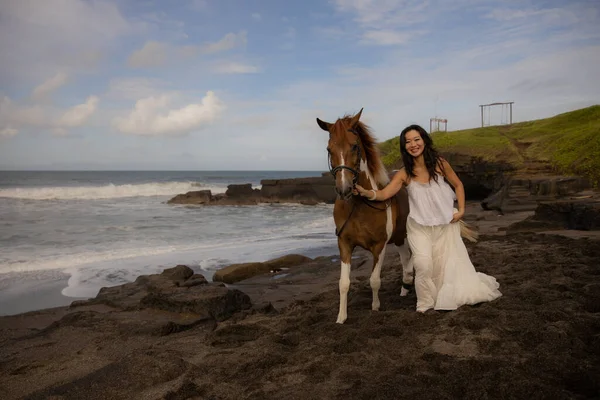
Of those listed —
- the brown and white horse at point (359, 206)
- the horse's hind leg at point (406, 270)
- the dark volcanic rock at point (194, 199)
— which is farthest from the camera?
the dark volcanic rock at point (194, 199)

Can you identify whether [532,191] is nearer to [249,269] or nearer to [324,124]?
[249,269]

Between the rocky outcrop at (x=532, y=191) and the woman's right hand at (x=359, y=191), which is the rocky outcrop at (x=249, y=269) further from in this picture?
the rocky outcrop at (x=532, y=191)

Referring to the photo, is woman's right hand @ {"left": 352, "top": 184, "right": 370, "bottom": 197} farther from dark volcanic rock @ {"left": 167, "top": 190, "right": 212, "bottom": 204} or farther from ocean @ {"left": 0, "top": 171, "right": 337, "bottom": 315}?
dark volcanic rock @ {"left": 167, "top": 190, "right": 212, "bottom": 204}

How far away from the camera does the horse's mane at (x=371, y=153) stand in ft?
14.9

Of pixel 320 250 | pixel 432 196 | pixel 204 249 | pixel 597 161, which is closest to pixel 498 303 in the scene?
pixel 432 196

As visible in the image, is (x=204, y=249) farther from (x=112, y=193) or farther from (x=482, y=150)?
(x=112, y=193)

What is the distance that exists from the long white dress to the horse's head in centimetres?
75

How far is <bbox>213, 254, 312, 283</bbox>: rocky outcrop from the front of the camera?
351 inches

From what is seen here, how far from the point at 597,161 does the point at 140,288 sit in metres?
15.8

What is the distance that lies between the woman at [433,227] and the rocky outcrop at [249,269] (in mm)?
5305

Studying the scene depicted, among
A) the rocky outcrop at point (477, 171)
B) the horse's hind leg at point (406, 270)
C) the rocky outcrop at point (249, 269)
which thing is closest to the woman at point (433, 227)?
the horse's hind leg at point (406, 270)

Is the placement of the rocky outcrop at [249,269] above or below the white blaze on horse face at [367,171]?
below

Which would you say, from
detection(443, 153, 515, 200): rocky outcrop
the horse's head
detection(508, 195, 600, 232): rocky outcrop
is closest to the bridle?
the horse's head

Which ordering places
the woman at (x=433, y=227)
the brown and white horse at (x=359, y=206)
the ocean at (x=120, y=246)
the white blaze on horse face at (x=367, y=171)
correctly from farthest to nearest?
1. the ocean at (x=120, y=246)
2. the white blaze on horse face at (x=367, y=171)
3. the woman at (x=433, y=227)
4. the brown and white horse at (x=359, y=206)
